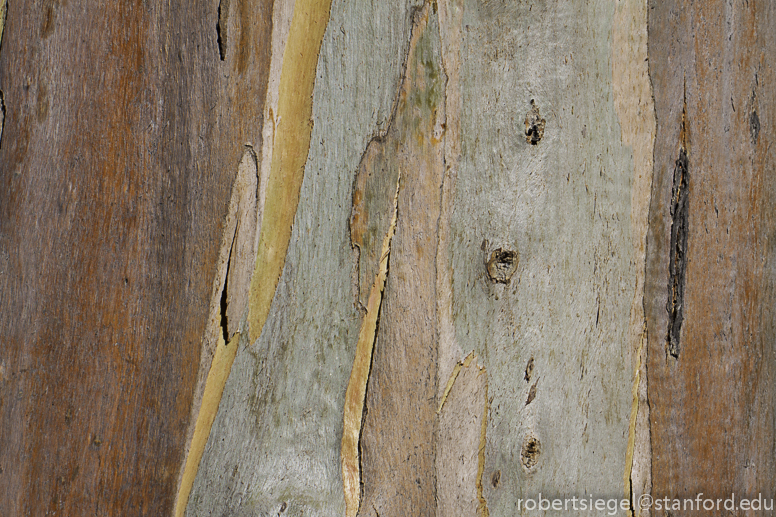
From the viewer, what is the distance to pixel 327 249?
1.81 ft

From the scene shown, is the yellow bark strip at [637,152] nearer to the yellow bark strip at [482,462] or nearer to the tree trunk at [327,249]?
the tree trunk at [327,249]

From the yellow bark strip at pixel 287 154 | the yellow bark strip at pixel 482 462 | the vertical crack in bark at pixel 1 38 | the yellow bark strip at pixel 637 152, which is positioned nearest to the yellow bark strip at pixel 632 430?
the yellow bark strip at pixel 637 152

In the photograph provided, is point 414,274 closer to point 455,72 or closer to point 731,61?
point 455,72

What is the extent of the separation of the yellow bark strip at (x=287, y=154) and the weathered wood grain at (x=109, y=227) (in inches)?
1.0

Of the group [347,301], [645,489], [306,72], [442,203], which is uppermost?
[306,72]

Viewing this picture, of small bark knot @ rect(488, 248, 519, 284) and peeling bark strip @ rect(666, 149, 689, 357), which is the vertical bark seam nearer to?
small bark knot @ rect(488, 248, 519, 284)

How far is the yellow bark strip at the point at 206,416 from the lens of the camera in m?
0.54

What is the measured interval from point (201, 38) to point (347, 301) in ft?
0.96

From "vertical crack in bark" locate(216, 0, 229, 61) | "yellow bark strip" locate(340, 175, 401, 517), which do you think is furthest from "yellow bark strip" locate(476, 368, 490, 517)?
"vertical crack in bark" locate(216, 0, 229, 61)

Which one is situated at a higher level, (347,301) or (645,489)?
(347,301)

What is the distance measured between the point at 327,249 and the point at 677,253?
A: 0.40 m

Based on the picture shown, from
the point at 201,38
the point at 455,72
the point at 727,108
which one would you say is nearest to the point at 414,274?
the point at 455,72

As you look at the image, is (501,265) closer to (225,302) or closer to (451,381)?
(451,381)

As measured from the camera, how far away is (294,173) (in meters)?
0.55
